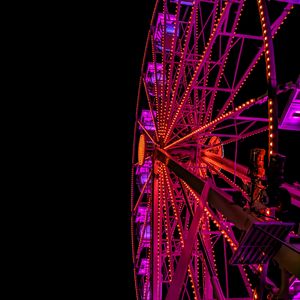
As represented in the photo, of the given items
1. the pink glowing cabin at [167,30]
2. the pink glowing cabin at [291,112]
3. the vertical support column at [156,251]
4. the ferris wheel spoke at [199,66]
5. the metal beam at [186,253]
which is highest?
the pink glowing cabin at [167,30]

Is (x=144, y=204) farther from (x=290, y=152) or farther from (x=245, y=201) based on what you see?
(x=245, y=201)

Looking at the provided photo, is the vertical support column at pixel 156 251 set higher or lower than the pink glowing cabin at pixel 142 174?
lower

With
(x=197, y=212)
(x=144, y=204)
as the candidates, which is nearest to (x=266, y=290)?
(x=197, y=212)

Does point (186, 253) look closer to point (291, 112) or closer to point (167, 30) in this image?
point (291, 112)

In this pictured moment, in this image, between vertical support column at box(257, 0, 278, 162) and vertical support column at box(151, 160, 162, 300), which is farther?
vertical support column at box(151, 160, 162, 300)

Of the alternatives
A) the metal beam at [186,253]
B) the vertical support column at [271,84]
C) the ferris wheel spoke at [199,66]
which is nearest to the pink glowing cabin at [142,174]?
the ferris wheel spoke at [199,66]

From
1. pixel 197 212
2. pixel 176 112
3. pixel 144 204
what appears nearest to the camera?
pixel 197 212

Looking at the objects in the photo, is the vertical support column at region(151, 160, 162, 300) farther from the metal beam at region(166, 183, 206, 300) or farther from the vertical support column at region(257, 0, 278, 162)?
the vertical support column at region(257, 0, 278, 162)

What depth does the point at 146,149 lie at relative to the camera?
11305 millimetres

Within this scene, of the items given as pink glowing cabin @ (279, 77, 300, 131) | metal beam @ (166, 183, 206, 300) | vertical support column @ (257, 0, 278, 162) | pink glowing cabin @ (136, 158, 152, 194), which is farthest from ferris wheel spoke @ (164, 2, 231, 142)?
pink glowing cabin @ (136, 158, 152, 194)

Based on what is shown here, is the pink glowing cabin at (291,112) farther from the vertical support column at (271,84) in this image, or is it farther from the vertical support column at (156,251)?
the vertical support column at (156,251)

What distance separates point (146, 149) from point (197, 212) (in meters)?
5.60

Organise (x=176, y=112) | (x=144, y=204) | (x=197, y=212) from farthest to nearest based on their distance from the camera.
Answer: (x=144, y=204) → (x=176, y=112) → (x=197, y=212)

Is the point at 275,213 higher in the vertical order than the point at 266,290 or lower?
higher
